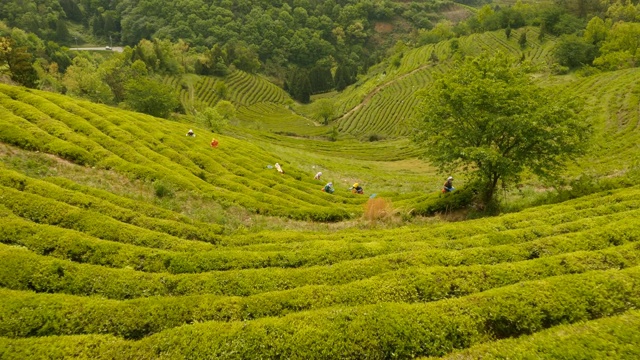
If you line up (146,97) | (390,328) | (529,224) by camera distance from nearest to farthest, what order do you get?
(390,328), (529,224), (146,97)

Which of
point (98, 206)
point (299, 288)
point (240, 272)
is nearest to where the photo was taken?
point (299, 288)

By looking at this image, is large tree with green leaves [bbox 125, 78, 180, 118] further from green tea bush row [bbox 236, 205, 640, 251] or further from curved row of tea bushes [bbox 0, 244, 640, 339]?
curved row of tea bushes [bbox 0, 244, 640, 339]

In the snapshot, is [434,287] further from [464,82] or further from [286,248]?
[464,82]

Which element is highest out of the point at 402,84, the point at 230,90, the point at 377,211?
the point at 377,211

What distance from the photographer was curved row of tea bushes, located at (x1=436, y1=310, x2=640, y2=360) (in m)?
8.80

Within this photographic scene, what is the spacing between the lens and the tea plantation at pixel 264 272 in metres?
10.3

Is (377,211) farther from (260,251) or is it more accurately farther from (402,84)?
(402,84)

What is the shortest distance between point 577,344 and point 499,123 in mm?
18237

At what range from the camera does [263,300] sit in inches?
498

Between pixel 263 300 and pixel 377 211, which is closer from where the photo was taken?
pixel 263 300

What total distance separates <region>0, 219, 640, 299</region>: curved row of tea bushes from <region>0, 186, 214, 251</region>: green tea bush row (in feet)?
6.87

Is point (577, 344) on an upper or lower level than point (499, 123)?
lower

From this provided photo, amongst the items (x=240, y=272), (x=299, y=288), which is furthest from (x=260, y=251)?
(x=299, y=288)

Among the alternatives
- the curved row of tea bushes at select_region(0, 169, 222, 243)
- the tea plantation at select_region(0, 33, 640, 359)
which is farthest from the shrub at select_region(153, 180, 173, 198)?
the curved row of tea bushes at select_region(0, 169, 222, 243)
